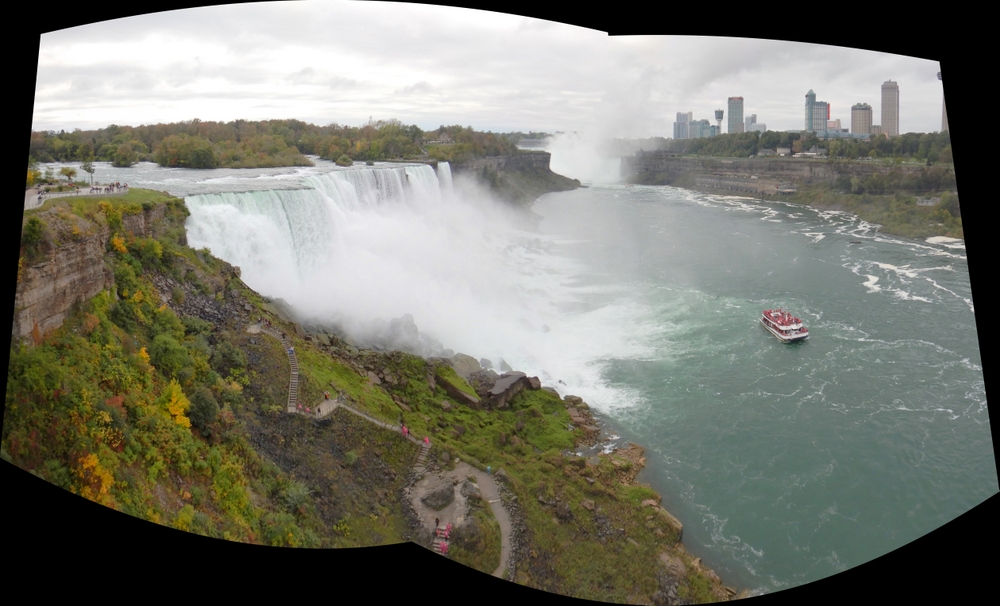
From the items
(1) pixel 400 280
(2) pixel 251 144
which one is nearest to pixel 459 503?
(1) pixel 400 280

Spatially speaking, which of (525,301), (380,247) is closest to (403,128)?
(380,247)

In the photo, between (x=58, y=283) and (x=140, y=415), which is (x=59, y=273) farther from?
(x=140, y=415)

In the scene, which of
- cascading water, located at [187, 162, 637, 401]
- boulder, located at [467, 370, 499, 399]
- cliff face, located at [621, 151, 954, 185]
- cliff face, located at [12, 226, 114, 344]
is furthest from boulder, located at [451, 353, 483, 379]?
cliff face, located at [621, 151, 954, 185]

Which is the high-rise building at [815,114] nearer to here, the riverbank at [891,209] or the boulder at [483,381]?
the riverbank at [891,209]

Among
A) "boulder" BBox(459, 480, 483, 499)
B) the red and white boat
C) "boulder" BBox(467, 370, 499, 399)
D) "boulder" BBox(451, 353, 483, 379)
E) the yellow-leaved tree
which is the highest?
the yellow-leaved tree

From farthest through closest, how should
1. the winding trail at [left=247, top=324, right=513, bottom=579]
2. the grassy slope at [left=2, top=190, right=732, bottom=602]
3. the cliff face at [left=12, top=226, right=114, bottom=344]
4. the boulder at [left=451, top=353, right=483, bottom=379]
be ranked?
1. the boulder at [left=451, top=353, right=483, bottom=379]
2. the winding trail at [left=247, top=324, right=513, bottom=579]
3. the cliff face at [left=12, top=226, right=114, bottom=344]
4. the grassy slope at [left=2, top=190, right=732, bottom=602]

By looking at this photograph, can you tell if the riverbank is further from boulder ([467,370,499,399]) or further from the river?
boulder ([467,370,499,399])
